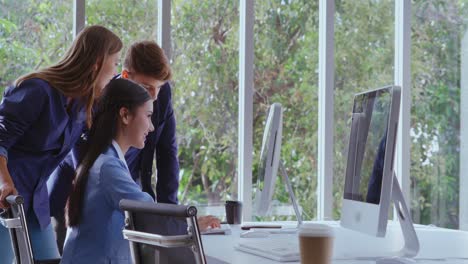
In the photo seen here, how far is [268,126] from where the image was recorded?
2789mm

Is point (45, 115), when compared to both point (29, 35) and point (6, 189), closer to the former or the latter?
point (6, 189)

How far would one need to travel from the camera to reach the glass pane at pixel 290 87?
439 cm

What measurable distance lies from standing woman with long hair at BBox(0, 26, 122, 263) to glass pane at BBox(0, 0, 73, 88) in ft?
4.11

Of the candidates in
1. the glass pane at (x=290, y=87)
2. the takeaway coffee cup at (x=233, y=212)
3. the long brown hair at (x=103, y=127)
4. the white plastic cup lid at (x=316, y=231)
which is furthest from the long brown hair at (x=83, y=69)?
the glass pane at (x=290, y=87)

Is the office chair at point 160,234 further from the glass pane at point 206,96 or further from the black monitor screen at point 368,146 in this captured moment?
the glass pane at point 206,96

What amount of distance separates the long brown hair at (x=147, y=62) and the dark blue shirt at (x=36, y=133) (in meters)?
0.35

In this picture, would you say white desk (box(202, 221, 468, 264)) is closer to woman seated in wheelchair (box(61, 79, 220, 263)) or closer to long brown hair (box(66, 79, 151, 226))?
woman seated in wheelchair (box(61, 79, 220, 263))

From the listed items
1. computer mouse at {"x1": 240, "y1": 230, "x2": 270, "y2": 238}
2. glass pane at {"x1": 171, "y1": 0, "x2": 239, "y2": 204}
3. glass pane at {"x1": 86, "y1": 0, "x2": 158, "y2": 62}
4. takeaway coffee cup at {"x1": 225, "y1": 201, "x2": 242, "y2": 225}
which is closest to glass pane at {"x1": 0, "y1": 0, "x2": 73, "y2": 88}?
glass pane at {"x1": 86, "y1": 0, "x2": 158, "y2": 62}

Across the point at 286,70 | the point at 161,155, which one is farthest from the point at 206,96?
the point at 161,155

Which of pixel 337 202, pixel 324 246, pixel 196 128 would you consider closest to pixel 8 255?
pixel 324 246

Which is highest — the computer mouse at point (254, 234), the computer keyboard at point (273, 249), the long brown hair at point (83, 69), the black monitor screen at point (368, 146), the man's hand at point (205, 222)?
the long brown hair at point (83, 69)

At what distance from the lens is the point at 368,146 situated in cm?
213

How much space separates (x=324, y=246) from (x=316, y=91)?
3357 millimetres

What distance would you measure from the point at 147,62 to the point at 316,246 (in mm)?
1801
